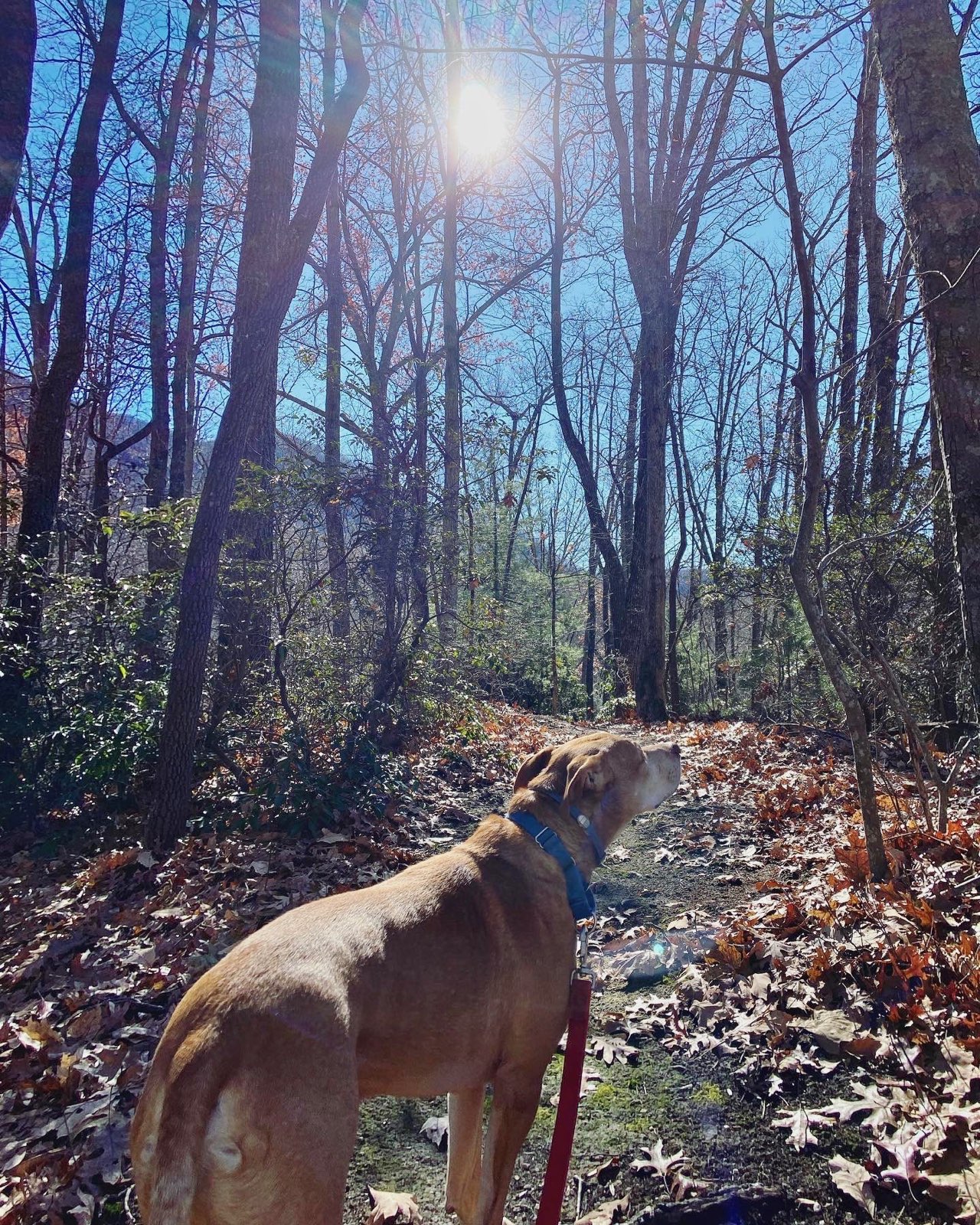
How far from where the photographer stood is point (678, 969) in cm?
451

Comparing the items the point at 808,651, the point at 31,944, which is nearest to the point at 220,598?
the point at 31,944

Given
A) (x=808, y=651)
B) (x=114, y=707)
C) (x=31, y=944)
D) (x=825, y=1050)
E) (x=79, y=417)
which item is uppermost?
(x=79, y=417)

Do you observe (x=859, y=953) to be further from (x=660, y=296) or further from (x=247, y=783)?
(x=660, y=296)

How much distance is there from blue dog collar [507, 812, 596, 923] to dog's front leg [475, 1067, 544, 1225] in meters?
0.64

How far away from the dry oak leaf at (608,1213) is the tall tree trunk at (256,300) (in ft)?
17.0

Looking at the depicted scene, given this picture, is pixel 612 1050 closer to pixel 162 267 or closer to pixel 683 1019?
pixel 683 1019

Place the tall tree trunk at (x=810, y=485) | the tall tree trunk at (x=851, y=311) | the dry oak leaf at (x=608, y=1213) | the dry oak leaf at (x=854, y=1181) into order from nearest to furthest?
the dry oak leaf at (x=854, y=1181) < the dry oak leaf at (x=608, y=1213) < the tall tree trunk at (x=810, y=485) < the tall tree trunk at (x=851, y=311)

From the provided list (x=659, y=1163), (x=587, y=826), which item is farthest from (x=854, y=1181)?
(x=587, y=826)

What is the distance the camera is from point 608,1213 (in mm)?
2857

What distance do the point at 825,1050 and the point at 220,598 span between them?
23.2 ft

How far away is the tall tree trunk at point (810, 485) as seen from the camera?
447 cm

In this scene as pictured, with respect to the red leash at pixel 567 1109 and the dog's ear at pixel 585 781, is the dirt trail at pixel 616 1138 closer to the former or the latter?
the red leash at pixel 567 1109

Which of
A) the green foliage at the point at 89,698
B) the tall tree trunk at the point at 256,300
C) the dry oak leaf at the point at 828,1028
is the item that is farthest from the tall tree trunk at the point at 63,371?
the dry oak leaf at the point at 828,1028

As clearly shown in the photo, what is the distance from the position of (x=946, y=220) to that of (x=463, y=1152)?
15.4 feet
